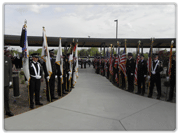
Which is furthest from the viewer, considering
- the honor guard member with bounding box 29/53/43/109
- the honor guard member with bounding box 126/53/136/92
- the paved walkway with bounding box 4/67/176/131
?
the honor guard member with bounding box 126/53/136/92

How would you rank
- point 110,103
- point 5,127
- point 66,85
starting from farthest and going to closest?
point 66,85 < point 110,103 < point 5,127

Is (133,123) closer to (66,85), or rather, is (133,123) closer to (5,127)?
(5,127)

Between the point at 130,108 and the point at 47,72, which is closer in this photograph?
the point at 130,108

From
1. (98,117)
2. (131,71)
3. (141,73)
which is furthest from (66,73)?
(141,73)

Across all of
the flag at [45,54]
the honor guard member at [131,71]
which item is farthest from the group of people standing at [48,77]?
the honor guard member at [131,71]

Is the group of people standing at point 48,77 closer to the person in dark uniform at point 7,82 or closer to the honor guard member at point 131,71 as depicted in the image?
the person in dark uniform at point 7,82

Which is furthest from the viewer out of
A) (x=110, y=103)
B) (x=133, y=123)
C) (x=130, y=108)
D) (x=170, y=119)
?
(x=110, y=103)

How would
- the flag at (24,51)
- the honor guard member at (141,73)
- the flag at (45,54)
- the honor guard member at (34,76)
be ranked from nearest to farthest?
1. the flag at (24,51)
2. the honor guard member at (34,76)
3. the flag at (45,54)
4. the honor guard member at (141,73)

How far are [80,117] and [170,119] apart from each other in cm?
249

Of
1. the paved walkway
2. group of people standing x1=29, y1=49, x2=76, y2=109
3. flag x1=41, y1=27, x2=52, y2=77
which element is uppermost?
flag x1=41, y1=27, x2=52, y2=77

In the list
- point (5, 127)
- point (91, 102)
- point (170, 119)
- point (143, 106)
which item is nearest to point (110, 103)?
point (91, 102)

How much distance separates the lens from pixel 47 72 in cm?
519

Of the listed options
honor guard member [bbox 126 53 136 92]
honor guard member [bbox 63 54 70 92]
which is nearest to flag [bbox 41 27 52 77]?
honor guard member [bbox 63 54 70 92]

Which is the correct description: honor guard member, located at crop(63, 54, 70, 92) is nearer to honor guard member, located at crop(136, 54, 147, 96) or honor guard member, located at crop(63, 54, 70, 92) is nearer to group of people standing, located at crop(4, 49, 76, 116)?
group of people standing, located at crop(4, 49, 76, 116)
